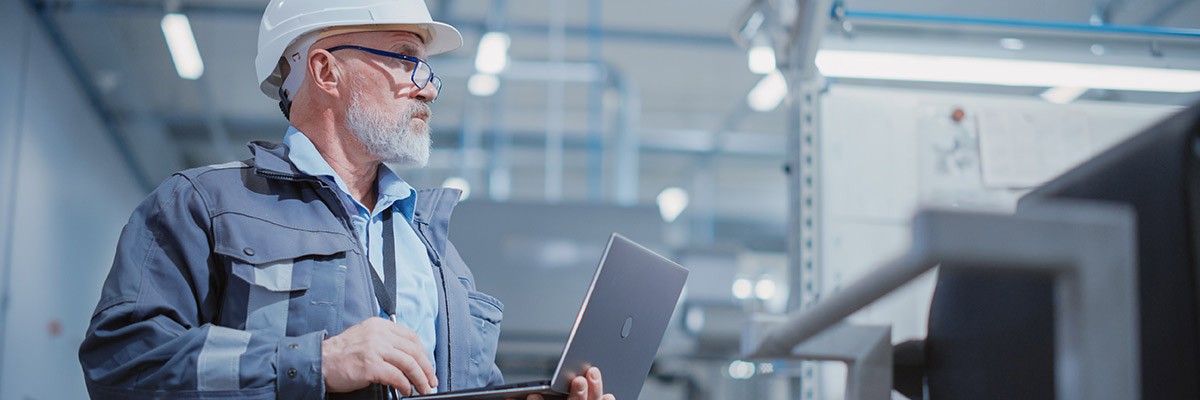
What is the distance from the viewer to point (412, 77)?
185cm

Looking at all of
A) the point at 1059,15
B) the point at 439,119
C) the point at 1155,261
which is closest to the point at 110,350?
the point at 1155,261

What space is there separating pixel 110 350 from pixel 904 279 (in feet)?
3.55

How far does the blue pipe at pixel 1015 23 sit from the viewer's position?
106 inches

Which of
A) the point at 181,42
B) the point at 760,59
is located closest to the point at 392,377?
the point at 760,59

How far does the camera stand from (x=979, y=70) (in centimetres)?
278

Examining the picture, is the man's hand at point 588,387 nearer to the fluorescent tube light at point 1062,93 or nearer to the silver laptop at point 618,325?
the silver laptop at point 618,325

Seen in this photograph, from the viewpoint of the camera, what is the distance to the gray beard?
1792 millimetres

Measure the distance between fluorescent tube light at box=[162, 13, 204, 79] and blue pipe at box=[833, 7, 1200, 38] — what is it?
166 inches

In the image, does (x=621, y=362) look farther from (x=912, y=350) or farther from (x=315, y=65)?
(x=315, y=65)

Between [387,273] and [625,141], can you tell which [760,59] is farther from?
[387,273]

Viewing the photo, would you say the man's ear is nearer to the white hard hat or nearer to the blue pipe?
the white hard hat

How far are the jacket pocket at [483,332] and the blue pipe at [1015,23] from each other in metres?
1.28

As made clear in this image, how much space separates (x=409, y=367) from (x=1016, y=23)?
6.78ft

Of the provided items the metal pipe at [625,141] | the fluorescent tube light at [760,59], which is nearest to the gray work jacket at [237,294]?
the fluorescent tube light at [760,59]
